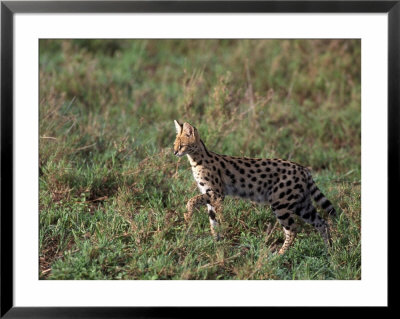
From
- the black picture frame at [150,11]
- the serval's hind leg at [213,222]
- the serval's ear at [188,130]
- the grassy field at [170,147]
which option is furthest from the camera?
the serval's ear at [188,130]

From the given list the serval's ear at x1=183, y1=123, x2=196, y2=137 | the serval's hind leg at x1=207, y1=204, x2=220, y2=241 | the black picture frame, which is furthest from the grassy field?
the serval's ear at x1=183, y1=123, x2=196, y2=137

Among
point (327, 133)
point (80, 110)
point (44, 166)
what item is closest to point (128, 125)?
point (80, 110)

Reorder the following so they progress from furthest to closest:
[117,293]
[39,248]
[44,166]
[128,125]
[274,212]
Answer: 1. [128,125]
2. [44,166]
3. [274,212]
4. [39,248]
5. [117,293]

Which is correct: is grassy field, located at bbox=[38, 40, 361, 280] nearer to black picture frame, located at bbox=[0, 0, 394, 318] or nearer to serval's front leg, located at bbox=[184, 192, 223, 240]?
serval's front leg, located at bbox=[184, 192, 223, 240]

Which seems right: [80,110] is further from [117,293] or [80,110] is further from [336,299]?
[336,299]

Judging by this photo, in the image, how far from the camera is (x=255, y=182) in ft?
17.2

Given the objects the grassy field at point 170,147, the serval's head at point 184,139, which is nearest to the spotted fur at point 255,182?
the serval's head at point 184,139

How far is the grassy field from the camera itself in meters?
4.80

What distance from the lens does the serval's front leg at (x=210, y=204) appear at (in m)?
4.95

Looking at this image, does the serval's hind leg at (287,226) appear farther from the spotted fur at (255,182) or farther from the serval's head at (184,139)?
the serval's head at (184,139)

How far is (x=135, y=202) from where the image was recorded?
Answer: 5402mm

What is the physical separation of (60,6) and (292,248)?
8.37ft

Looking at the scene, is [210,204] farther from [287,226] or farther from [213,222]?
[287,226]

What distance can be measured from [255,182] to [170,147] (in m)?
1.17
